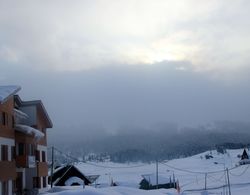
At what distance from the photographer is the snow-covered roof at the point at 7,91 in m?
40.5

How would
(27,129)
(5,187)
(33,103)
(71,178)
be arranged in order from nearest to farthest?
(5,187), (27,129), (33,103), (71,178)

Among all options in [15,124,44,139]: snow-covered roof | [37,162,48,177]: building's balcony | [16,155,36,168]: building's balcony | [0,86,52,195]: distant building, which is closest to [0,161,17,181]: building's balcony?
[0,86,52,195]: distant building

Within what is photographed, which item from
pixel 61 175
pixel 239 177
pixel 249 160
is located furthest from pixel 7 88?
pixel 249 160

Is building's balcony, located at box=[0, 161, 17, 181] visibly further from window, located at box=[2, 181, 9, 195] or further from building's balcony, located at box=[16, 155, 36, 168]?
building's balcony, located at box=[16, 155, 36, 168]

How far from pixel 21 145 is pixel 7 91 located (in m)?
6.42

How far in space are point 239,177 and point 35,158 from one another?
8317cm

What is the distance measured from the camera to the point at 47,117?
2163 inches

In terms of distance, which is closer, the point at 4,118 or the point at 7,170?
the point at 7,170

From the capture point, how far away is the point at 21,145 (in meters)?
46.5

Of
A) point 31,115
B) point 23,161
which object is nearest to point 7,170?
point 23,161

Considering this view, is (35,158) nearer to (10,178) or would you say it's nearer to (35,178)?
(35,178)

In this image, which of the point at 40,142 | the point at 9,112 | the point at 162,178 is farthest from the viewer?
the point at 162,178

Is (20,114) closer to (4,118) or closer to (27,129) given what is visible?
(27,129)

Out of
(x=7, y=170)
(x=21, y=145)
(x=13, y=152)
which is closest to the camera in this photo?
(x=7, y=170)
